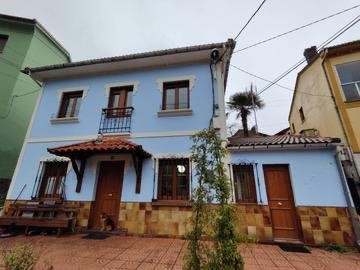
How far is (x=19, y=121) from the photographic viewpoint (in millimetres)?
9945

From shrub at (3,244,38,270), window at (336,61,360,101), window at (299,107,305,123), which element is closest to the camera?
shrub at (3,244,38,270)

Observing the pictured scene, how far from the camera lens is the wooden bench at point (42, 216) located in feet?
19.6

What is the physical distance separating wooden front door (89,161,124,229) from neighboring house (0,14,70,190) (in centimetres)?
565

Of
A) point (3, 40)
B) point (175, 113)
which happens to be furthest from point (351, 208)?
point (3, 40)

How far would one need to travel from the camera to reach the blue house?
18.6 feet

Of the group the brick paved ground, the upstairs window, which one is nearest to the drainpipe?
the brick paved ground

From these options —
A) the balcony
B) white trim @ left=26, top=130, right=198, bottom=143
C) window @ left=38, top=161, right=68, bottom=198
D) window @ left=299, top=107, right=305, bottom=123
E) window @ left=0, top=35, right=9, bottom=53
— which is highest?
window @ left=0, top=35, right=9, bottom=53

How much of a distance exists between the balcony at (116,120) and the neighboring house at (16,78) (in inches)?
225

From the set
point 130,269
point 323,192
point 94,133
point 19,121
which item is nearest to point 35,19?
point 19,121

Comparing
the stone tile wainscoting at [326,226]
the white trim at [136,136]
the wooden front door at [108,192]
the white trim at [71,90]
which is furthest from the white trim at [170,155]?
the white trim at [71,90]

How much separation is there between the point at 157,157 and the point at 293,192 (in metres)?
4.50

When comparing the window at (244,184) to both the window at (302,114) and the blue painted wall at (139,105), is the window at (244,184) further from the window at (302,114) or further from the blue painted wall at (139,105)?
the window at (302,114)

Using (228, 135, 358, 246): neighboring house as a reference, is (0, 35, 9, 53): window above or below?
above

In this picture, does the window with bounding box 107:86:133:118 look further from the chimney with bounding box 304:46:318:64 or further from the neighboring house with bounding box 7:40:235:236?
the chimney with bounding box 304:46:318:64
